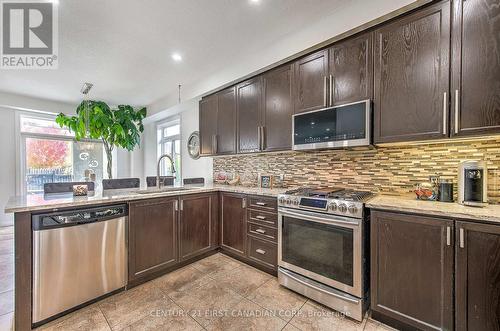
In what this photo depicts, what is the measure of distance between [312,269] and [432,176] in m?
1.34

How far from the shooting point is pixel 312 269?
197cm

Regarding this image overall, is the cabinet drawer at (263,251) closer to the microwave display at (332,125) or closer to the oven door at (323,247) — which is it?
the oven door at (323,247)

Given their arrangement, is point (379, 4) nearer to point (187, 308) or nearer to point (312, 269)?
point (312, 269)

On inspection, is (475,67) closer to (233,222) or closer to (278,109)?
(278,109)

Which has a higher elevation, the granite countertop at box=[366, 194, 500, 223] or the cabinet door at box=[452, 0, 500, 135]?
the cabinet door at box=[452, 0, 500, 135]

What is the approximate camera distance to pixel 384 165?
216cm

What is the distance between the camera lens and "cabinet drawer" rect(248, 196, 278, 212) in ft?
7.84

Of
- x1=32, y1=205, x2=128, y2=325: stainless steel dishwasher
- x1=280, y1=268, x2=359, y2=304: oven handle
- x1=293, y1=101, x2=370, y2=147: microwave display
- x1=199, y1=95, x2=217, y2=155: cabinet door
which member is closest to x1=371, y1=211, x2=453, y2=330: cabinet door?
x1=280, y1=268, x2=359, y2=304: oven handle

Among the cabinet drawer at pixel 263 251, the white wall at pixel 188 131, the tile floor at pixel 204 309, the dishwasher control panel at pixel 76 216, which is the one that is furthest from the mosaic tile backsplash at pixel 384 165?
the dishwasher control panel at pixel 76 216

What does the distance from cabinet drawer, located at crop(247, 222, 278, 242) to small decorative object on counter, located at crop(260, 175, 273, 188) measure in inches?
26.5

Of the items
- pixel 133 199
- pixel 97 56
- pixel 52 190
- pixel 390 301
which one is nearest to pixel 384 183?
pixel 390 301

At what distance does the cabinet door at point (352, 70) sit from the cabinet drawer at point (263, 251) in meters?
1.69

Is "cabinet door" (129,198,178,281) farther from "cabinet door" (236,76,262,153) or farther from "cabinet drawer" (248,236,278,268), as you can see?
"cabinet door" (236,76,262,153)

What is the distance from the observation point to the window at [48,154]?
4.66 meters
